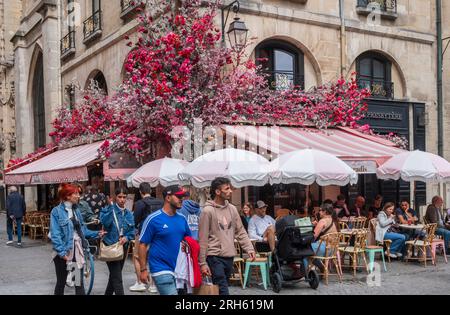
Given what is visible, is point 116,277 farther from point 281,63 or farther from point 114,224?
point 281,63

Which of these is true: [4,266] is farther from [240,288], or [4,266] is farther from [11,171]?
[11,171]

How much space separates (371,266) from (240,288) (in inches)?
99.9

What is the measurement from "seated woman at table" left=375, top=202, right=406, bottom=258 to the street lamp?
488 centimetres

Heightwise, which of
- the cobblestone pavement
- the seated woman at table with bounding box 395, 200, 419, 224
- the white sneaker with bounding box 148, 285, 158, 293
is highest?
the seated woman at table with bounding box 395, 200, 419, 224

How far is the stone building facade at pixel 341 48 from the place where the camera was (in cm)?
1489

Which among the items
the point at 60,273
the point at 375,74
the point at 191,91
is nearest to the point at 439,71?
the point at 375,74

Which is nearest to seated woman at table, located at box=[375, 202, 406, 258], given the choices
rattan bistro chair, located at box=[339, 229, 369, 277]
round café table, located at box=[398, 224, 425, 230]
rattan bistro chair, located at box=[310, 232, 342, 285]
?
round café table, located at box=[398, 224, 425, 230]

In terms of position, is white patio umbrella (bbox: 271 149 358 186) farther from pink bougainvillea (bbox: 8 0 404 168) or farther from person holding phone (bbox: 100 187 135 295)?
person holding phone (bbox: 100 187 135 295)

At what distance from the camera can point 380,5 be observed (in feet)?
53.8

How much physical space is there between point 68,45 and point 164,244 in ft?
57.6

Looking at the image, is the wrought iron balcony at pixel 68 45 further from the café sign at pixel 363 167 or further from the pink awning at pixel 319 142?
the café sign at pixel 363 167

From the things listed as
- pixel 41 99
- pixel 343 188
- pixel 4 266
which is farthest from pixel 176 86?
pixel 41 99

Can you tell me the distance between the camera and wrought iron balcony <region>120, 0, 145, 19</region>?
14869 mm

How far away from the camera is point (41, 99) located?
2475 cm
